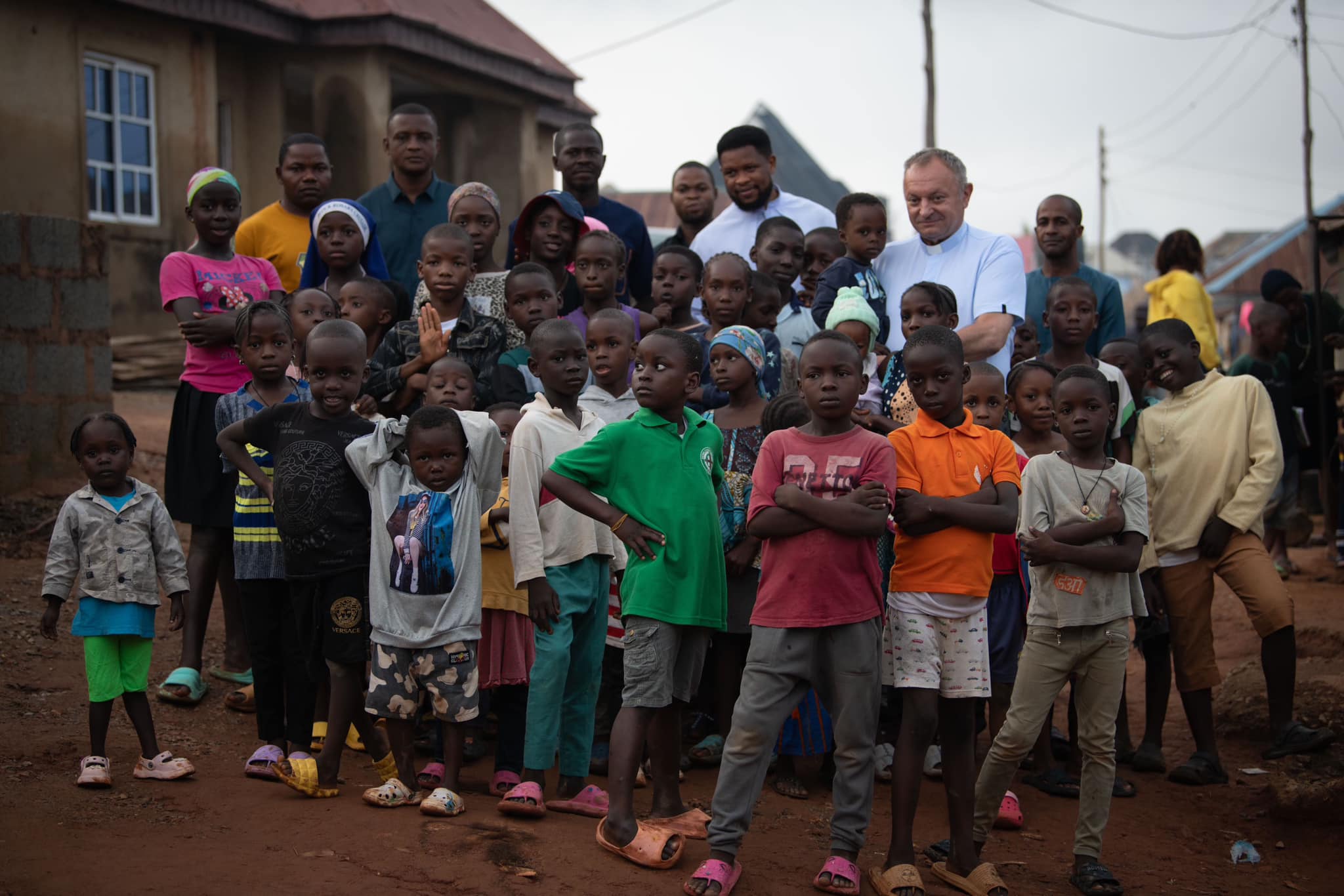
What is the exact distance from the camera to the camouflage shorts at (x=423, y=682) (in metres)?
4.34

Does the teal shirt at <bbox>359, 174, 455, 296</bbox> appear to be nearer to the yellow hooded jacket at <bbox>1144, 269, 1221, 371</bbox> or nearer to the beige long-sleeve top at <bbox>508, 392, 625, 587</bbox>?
the beige long-sleeve top at <bbox>508, 392, 625, 587</bbox>

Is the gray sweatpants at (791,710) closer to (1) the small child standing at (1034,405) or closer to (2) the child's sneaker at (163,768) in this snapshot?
(1) the small child standing at (1034,405)

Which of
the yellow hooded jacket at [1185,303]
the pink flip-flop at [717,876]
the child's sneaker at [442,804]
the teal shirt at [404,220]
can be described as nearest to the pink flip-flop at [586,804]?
the child's sneaker at [442,804]

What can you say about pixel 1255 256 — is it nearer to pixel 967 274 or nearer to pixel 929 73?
pixel 929 73

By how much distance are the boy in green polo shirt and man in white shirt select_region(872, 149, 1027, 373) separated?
5.55 feet

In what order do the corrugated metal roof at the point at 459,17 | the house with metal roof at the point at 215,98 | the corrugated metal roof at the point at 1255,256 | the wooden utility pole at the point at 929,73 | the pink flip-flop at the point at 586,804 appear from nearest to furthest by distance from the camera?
the pink flip-flop at the point at 586,804, the house with metal roof at the point at 215,98, the corrugated metal roof at the point at 459,17, the wooden utility pole at the point at 929,73, the corrugated metal roof at the point at 1255,256

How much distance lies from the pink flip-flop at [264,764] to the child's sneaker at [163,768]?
21 centimetres

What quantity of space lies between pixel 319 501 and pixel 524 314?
1.49 metres

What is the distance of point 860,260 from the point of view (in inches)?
239

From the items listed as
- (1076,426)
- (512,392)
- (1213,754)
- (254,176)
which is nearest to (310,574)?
(512,392)

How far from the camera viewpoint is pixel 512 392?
541 cm

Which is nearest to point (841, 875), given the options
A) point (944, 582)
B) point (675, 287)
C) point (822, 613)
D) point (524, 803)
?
point (822, 613)

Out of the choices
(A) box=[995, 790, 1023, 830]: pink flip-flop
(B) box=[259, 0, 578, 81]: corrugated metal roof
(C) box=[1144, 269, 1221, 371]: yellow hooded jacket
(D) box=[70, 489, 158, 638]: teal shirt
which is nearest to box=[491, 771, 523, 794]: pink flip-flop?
(D) box=[70, 489, 158, 638]: teal shirt

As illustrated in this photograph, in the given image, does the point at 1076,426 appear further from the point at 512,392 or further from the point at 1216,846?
the point at 512,392
